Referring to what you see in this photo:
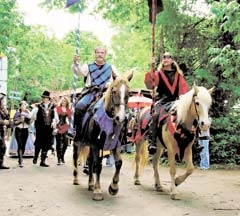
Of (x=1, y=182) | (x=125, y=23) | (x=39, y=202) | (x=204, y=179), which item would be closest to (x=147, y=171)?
(x=204, y=179)

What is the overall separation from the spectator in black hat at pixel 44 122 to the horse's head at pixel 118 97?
20.4ft

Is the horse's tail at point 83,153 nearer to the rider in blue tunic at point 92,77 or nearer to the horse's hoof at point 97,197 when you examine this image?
the rider in blue tunic at point 92,77

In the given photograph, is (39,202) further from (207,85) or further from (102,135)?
(207,85)

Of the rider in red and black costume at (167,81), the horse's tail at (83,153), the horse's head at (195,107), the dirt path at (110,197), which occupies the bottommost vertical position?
the dirt path at (110,197)

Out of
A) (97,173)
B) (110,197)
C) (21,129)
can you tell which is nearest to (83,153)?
(97,173)

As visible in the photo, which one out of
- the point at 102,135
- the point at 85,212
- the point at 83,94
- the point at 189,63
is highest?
the point at 189,63

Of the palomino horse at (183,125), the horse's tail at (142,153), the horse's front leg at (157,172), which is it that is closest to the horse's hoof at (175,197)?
the palomino horse at (183,125)

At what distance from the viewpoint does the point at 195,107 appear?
339 inches

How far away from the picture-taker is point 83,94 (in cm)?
986

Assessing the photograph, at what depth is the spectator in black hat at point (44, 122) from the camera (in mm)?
14266

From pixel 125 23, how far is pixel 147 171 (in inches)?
285

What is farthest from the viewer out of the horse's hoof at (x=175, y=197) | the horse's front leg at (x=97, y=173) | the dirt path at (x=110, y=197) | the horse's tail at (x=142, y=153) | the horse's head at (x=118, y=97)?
the horse's tail at (x=142, y=153)

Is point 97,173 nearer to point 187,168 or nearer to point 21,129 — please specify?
point 187,168

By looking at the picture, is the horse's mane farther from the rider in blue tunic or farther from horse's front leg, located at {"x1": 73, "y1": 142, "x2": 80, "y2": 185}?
horse's front leg, located at {"x1": 73, "y1": 142, "x2": 80, "y2": 185}
